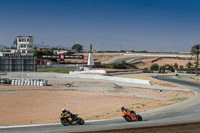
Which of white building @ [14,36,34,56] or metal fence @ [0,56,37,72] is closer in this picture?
metal fence @ [0,56,37,72]

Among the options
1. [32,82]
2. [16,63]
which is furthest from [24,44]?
[16,63]

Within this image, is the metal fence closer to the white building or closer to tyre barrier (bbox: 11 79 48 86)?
tyre barrier (bbox: 11 79 48 86)

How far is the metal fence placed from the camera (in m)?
46.3

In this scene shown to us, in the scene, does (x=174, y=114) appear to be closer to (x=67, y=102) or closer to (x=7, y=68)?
(x=67, y=102)

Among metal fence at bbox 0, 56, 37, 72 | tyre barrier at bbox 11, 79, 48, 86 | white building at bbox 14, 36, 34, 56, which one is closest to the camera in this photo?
metal fence at bbox 0, 56, 37, 72

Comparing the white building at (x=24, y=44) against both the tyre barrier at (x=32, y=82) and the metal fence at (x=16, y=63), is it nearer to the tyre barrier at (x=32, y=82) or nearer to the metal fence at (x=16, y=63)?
the tyre barrier at (x=32, y=82)

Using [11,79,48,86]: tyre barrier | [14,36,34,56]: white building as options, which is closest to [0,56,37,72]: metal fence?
[11,79,48,86]: tyre barrier

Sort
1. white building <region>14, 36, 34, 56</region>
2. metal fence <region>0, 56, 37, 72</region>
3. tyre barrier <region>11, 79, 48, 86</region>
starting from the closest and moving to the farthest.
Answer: metal fence <region>0, 56, 37, 72</region>, tyre barrier <region>11, 79, 48, 86</region>, white building <region>14, 36, 34, 56</region>

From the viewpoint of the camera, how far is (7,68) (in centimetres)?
4644

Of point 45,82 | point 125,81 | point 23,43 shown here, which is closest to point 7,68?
point 45,82

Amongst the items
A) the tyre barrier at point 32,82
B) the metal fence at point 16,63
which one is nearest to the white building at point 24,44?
the tyre barrier at point 32,82

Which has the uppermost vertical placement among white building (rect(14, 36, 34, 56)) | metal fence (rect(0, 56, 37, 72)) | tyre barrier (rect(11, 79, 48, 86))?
white building (rect(14, 36, 34, 56))

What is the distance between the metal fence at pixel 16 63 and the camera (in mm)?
46312

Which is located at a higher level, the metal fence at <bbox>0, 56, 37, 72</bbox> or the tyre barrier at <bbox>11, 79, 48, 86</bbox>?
the metal fence at <bbox>0, 56, 37, 72</bbox>
